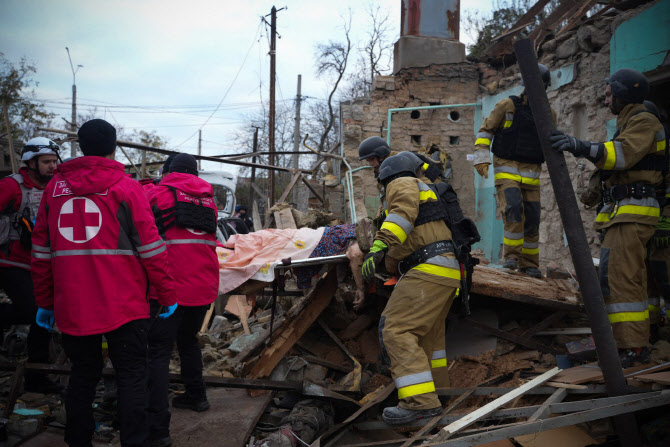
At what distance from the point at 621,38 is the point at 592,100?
0.82 metres

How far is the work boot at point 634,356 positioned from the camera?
121 inches

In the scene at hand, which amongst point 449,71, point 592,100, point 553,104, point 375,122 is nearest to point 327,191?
point 375,122

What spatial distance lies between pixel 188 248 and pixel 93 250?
836 mm

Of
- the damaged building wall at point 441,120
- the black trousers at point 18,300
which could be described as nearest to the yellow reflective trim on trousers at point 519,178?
the damaged building wall at point 441,120

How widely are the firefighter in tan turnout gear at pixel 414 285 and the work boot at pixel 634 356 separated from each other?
119 cm

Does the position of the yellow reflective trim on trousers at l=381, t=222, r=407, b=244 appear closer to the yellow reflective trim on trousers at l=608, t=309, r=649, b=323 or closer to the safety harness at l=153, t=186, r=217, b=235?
the safety harness at l=153, t=186, r=217, b=235

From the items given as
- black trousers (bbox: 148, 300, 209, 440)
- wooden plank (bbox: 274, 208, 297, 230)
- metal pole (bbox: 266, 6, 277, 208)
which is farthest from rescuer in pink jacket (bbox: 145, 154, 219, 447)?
metal pole (bbox: 266, 6, 277, 208)

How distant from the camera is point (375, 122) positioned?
9062mm

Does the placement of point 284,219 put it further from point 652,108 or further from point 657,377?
point 657,377

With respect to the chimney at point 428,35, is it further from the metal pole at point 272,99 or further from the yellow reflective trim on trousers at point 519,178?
the metal pole at point 272,99

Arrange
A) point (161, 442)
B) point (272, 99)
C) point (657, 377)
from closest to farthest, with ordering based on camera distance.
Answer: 1. point (657, 377)
2. point (161, 442)
3. point (272, 99)

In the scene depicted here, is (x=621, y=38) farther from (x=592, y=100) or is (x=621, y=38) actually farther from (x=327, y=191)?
(x=327, y=191)

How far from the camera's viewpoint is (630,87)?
3230mm

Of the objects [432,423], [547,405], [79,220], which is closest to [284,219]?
[432,423]
